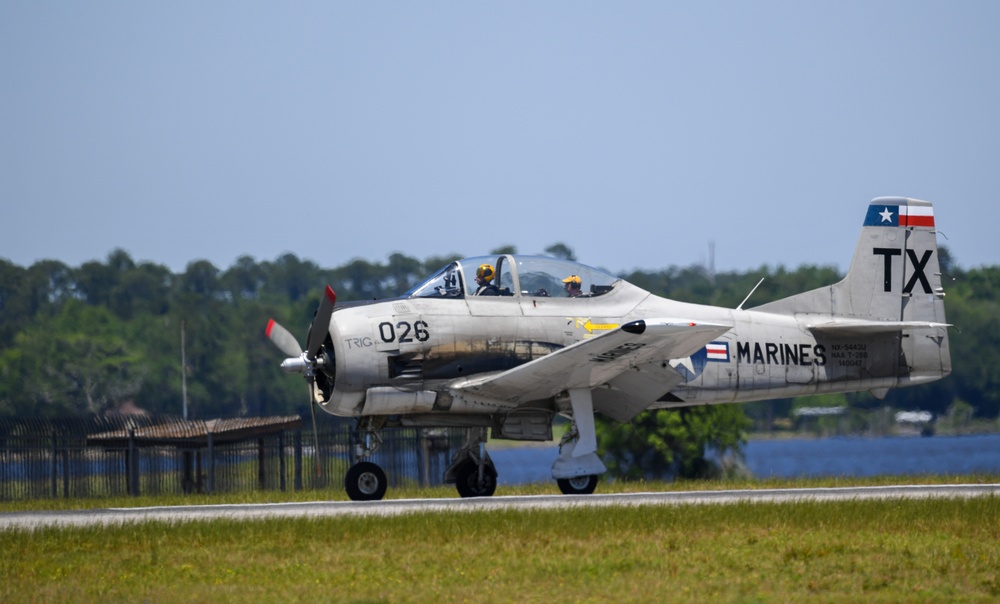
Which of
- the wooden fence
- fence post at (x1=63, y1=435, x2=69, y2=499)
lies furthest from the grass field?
fence post at (x1=63, y1=435, x2=69, y2=499)

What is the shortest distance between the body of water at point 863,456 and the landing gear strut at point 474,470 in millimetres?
42639

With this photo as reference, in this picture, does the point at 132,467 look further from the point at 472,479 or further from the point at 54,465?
the point at 472,479

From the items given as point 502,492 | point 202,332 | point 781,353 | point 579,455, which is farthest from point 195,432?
point 202,332

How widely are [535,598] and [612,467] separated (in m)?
33.1

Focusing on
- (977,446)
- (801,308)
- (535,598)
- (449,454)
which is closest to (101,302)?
(977,446)

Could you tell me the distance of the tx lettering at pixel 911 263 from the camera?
2070 cm

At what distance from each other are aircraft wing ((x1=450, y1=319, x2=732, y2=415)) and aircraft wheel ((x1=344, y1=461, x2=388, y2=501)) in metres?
1.54

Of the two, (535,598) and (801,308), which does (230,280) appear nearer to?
(801,308)

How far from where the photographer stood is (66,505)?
20.7 m

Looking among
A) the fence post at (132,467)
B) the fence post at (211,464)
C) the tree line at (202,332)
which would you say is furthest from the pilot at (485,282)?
the tree line at (202,332)

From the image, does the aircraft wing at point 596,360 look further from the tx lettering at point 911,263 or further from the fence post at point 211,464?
the fence post at point 211,464

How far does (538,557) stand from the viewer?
11781 mm

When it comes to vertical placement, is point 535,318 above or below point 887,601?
above

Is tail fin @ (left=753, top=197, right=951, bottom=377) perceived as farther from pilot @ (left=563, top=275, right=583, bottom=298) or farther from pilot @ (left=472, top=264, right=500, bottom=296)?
pilot @ (left=472, top=264, right=500, bottom=296)
